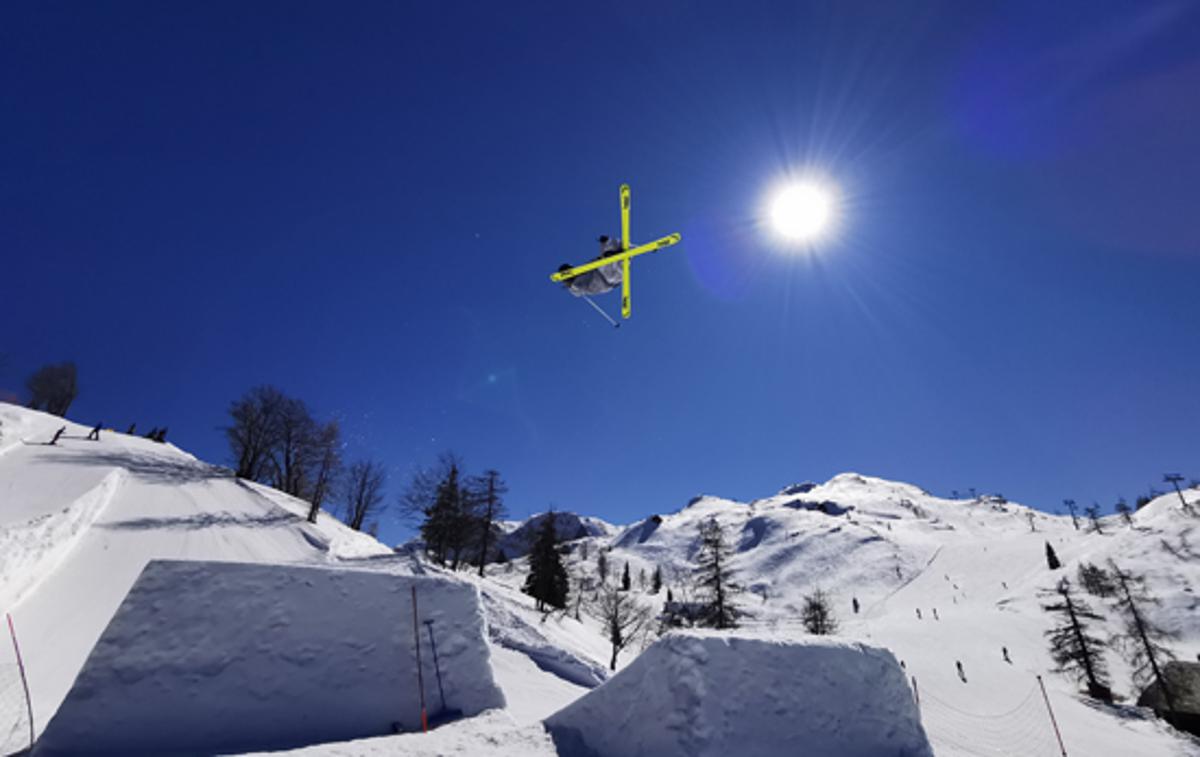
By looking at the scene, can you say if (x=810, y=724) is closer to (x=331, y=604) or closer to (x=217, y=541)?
(x=331, y=604)

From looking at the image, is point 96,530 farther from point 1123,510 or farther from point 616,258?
point 1123,510

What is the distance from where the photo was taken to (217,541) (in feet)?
71.7

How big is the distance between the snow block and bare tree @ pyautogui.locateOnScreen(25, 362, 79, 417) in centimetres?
7813

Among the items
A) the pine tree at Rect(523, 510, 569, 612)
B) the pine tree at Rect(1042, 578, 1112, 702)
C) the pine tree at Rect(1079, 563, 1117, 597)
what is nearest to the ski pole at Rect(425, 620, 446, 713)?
the pine tree at Rect(523, 510, 569, 612)

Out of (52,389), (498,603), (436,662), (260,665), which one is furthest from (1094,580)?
(52,389)

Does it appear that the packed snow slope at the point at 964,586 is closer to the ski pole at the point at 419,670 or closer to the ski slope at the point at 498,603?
the ski slope at the point at 498,603

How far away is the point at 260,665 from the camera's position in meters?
5.41

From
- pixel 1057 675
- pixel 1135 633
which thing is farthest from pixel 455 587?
pixel 1057 675

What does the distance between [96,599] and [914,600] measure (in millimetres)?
95734

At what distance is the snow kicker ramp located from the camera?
16.1 ft

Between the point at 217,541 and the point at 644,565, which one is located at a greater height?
the point at 644,565

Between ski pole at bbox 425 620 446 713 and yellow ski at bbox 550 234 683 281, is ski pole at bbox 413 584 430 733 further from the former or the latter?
yellow ski at bbox 550 234 683 281

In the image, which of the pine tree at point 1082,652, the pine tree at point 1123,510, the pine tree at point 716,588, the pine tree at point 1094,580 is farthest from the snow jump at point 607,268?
the pine tree at point 1123,510

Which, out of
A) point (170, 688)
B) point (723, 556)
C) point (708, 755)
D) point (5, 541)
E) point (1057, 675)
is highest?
point (723, 556)
